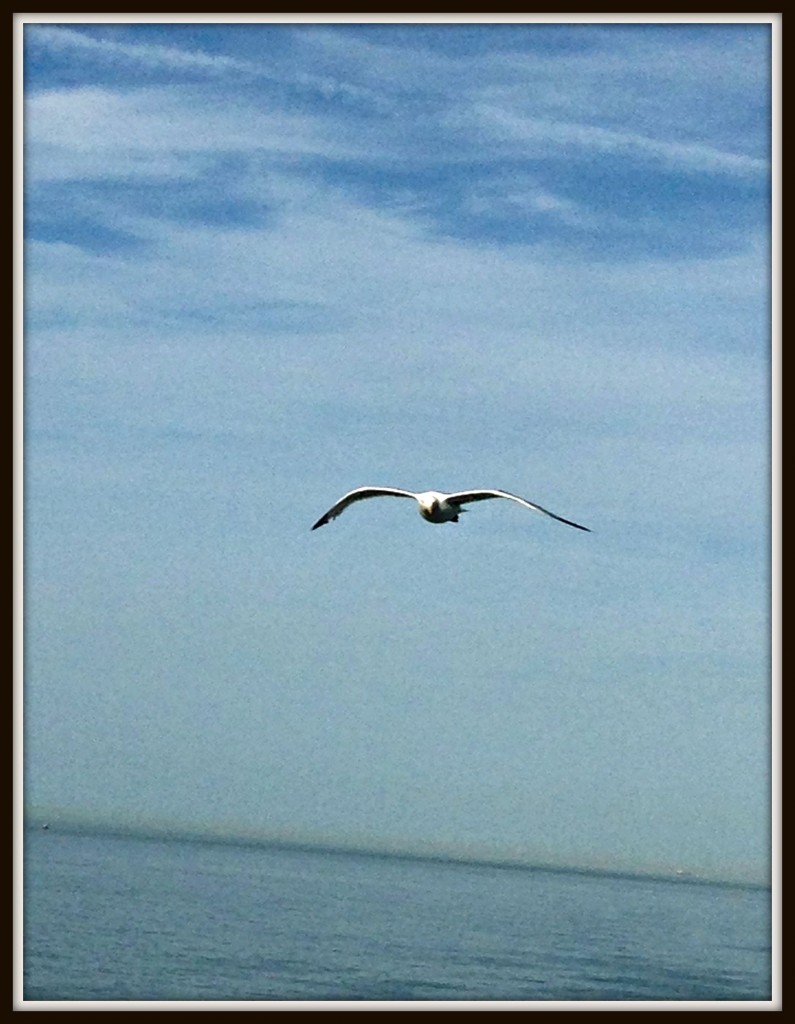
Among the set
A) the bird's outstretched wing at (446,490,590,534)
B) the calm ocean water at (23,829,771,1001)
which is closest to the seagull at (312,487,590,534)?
the bird's outstretched wing at (446,490,590,534)

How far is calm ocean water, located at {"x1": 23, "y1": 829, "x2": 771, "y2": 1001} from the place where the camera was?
58688 mm

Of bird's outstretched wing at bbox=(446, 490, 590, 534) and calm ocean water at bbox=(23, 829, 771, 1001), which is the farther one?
calm ocean water at bbox=(23, 829, 771, 1001)

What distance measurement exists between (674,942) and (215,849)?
10129 centimetres

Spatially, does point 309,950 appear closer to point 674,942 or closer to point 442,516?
point 674,942

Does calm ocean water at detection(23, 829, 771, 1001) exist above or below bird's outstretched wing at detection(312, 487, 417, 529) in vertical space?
below

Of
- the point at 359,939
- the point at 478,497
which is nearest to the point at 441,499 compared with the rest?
the point at 478,497

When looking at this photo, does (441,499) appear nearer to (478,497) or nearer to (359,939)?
(478,497)

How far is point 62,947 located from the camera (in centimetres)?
6412

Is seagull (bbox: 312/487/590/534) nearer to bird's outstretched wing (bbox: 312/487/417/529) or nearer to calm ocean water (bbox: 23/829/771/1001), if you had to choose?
bird's outstretched wing (bbox: 312/487/417/529)

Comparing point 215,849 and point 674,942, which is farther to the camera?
point 215,849

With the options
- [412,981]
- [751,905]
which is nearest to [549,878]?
[751,905]

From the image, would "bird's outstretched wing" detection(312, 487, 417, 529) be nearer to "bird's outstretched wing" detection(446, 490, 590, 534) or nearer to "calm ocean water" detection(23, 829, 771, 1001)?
"bird's outstretched wing" detection(446, 490, 590, 534)

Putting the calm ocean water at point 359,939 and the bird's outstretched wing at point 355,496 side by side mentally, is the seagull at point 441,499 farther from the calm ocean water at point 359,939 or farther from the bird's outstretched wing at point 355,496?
the calm ocean water at point 359,939

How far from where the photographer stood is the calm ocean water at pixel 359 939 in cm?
5869
